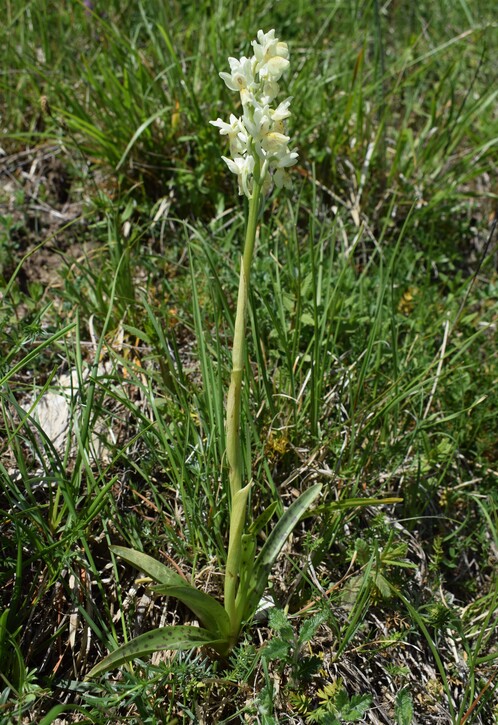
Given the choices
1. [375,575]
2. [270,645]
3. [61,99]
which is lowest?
[375,575]

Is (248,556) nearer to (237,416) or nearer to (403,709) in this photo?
(237,416)

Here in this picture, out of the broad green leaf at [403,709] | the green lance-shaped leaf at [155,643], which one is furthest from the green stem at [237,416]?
the broad green leaf at [403,709]

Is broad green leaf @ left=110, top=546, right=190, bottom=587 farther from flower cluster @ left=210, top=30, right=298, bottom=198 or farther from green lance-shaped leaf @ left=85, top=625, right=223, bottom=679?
flower cluster @ left=210, top=30, right=298, bottom=198

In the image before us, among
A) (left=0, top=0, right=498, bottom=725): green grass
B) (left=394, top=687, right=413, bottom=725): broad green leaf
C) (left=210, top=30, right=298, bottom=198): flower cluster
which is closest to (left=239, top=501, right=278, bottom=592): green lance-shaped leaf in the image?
(left=0, top=0, right=498, bottom=725): green grass

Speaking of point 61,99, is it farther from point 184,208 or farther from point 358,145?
point 358,145

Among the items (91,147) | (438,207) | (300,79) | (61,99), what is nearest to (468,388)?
(438,207)

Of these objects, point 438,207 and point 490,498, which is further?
point 438,207

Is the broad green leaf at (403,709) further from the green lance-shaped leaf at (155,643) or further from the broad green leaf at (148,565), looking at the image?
the broad green leaf at (148,565)
